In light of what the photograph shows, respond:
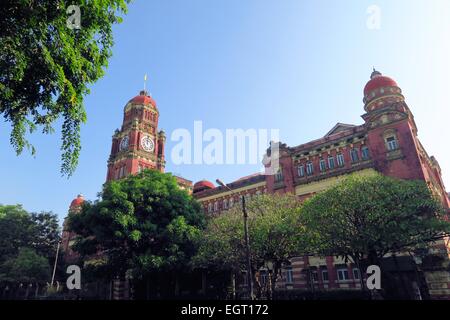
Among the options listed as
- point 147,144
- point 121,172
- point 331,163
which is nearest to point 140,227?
point 331,163

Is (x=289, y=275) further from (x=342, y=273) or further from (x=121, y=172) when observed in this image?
(x=121, y=172)

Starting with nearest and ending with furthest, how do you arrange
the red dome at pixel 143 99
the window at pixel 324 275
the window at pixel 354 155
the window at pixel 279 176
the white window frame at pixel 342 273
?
the white window frame at pixel 342 273, the window at pixel 324 275, the window at pixel 354 155, the window at pixel 279 176, the red dome at pixel 143 99

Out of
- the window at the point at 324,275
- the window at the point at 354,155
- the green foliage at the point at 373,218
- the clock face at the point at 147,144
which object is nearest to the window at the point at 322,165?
the window at the point at 354,155

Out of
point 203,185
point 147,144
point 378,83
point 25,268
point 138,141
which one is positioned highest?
point 147,144

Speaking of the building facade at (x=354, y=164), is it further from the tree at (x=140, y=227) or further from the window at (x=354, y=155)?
the tree at (x=140, y=227)

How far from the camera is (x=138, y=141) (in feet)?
169

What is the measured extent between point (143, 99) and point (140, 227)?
33.2 m

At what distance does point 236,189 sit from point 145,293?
1756cm

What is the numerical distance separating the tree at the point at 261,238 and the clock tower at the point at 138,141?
26.5 metres

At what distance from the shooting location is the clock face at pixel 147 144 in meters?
52.2

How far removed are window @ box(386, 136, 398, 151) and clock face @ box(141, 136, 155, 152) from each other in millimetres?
37608

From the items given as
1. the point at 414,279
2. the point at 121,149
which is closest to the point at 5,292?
the point at 121,149

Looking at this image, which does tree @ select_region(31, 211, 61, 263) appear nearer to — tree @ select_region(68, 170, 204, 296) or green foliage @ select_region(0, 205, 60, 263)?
green foliage @ select_region(0, 205, 60, 263)
